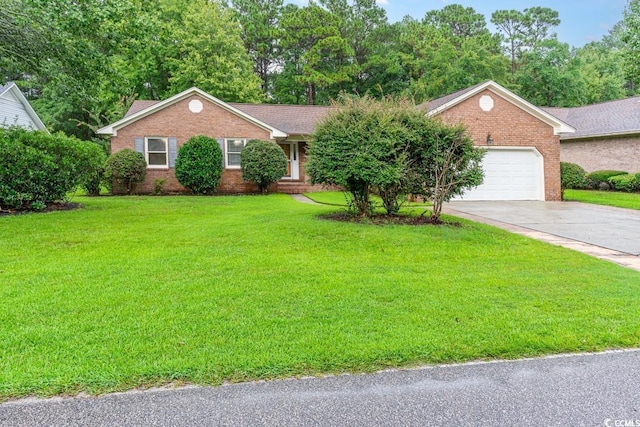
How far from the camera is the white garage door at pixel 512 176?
642 inches

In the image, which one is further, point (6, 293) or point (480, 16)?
point (480, 16)

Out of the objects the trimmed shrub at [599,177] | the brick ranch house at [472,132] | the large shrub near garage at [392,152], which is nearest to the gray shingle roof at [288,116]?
the brick ranch house at [472,132]

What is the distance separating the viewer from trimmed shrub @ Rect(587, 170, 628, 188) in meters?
19.6

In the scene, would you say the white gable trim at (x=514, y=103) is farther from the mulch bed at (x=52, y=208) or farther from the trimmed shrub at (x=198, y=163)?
the mulch bed at (x=52, y=208)

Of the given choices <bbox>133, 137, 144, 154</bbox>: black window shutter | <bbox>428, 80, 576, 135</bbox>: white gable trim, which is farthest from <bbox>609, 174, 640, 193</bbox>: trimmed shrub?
<bbox>133, 137, 144, 154</bbox>: black window shutter

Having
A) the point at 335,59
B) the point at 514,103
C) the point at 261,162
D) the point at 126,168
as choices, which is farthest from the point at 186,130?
the point at 335,59

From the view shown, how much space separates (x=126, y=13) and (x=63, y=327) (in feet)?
26.4

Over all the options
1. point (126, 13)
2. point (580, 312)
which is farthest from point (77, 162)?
point (580, 312)

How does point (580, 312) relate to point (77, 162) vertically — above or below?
below

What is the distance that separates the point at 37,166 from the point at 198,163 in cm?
626

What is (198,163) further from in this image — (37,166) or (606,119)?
(606,119)

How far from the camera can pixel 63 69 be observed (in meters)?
10.5

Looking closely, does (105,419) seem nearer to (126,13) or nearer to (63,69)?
(126,13)

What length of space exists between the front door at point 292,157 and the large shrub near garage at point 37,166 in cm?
999
